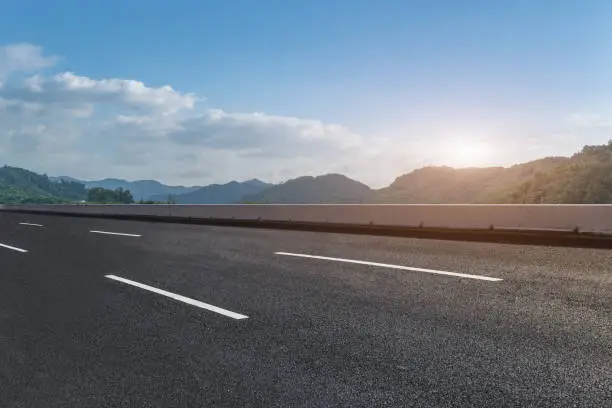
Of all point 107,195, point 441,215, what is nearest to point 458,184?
point 107,195

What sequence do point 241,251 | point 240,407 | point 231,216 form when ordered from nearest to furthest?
point 240,407, point 241,251, point 231,216

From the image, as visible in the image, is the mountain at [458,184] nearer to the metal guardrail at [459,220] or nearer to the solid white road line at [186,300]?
the metal guardrail at [459,220]

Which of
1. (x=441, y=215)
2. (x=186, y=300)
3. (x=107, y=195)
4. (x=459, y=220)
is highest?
(x=107, y=195)

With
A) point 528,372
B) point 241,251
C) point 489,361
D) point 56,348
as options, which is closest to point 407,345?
point 489,361

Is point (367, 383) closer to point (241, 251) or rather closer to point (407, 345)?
point (407, 345)

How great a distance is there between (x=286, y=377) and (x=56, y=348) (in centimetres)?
248

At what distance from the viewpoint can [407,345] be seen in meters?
4.16

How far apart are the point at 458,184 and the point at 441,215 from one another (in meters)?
174

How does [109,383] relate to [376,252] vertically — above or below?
below

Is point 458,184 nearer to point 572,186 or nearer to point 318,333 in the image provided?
point 572,186

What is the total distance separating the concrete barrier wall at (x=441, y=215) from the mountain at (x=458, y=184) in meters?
127

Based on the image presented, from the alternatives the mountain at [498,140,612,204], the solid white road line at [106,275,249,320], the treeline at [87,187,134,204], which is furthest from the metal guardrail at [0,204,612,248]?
the treeline at [87,187,134,204]

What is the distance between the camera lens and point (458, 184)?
181m

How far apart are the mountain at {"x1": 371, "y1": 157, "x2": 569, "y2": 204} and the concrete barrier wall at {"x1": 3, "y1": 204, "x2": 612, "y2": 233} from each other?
417 feet
